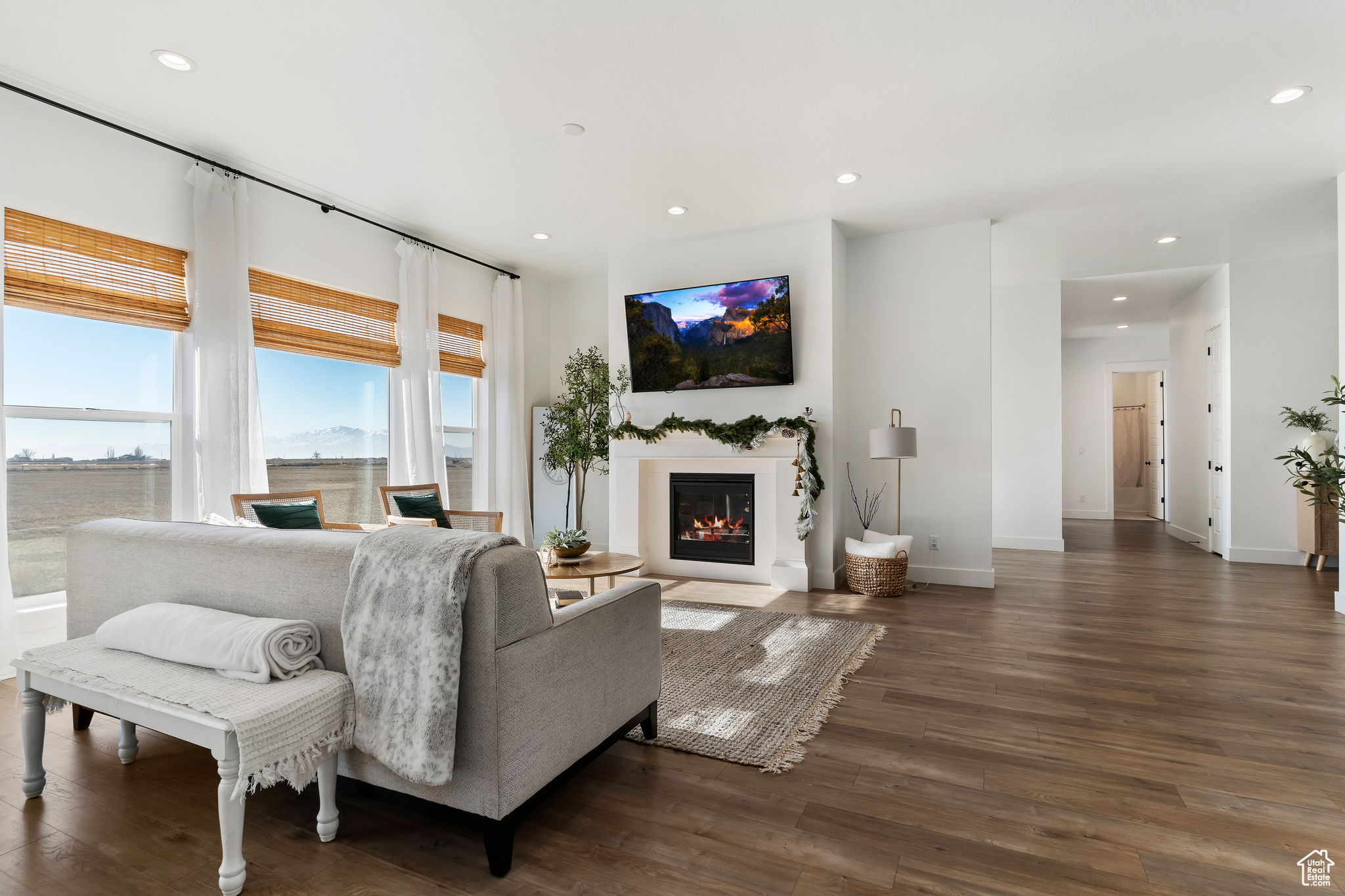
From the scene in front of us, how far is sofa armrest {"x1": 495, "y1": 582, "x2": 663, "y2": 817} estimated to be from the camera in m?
1.64

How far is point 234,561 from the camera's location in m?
2.01

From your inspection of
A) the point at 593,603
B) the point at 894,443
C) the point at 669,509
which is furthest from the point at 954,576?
the point at 593,603

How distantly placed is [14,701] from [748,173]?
457cm

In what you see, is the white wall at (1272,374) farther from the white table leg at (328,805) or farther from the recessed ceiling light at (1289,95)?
the white table leg at (328,805)

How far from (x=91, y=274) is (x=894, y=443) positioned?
4997 millimetres

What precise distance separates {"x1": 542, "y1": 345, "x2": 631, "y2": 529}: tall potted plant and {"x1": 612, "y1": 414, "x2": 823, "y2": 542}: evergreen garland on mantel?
855 millimetres

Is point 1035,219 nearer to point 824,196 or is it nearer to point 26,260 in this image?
point 824,196

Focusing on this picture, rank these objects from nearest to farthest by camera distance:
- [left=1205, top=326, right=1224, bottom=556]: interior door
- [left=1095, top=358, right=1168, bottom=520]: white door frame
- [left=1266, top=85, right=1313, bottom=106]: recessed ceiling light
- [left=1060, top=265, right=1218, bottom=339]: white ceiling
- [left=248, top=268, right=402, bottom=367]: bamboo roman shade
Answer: [left=1266, top=85, right=1313, bottom=106]: recessed ceiling light < [left=248, top=268, right=402, bottom=367]: bamboo roman shade < [left=1205, top=326, right=1224, bottom=556]: interior door < [left=1060, top=265, right=1218, bottom=339]: white ceiling < [left=1095, top=358, right=1168, bottom=520]: white door frame

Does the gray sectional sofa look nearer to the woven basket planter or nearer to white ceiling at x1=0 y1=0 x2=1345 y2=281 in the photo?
white ceiling at x1=0 y1=0 x2=1345 y2=281

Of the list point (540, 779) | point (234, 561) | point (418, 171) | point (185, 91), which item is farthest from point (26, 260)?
point (540, 779)

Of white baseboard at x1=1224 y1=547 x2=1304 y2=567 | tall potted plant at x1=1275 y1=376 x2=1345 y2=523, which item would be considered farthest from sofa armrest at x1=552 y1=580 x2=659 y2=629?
white baseboard at x1=1224 y1=547 x2=1304 y2=567

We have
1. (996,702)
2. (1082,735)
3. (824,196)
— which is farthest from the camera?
(824,196)

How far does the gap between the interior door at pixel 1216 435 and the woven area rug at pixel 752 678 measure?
502cm

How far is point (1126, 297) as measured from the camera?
24.7ft
